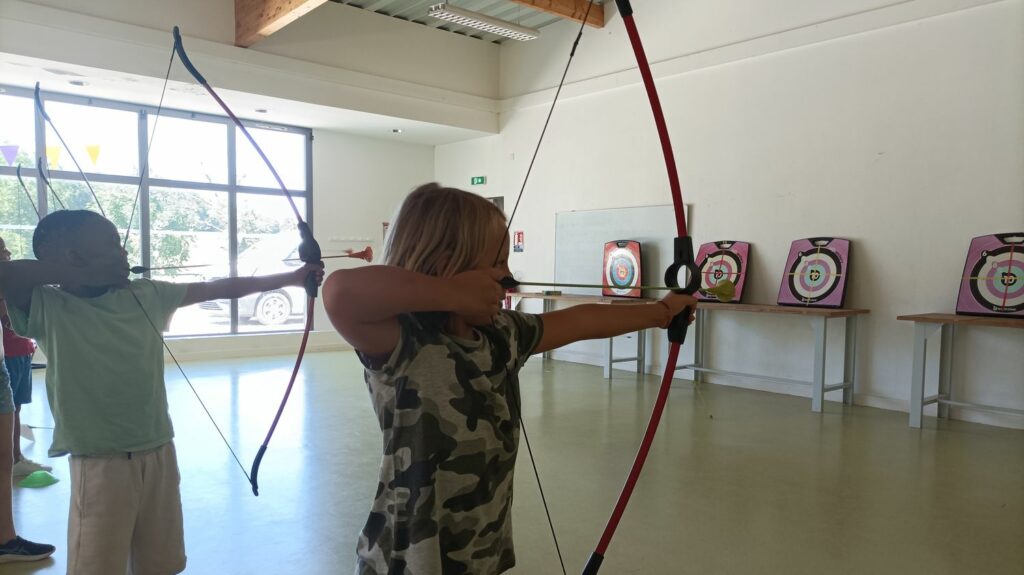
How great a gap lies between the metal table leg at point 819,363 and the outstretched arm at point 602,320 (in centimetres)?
322

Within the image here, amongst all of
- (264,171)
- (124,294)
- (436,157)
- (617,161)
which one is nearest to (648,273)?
(617,161)

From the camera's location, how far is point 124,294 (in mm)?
1418

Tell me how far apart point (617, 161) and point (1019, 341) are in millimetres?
3168

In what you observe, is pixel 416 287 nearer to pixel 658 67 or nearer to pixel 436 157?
pixel 658 67

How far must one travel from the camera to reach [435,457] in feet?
2.73

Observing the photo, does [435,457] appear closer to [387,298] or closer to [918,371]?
[387,298]

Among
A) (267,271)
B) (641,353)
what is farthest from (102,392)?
(267,271)

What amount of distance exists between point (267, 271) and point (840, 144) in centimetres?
520

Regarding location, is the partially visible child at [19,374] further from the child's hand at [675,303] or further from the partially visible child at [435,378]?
the child's hand at [675,303]

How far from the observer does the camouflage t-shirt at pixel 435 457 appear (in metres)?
0.82

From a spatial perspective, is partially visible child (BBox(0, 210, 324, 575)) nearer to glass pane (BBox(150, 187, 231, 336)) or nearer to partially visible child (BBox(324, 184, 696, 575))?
partially visible child (BBox(324, 184, 696, 575))

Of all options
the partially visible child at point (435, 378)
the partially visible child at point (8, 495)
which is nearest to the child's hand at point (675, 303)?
the partially visible child at point (435, 378)

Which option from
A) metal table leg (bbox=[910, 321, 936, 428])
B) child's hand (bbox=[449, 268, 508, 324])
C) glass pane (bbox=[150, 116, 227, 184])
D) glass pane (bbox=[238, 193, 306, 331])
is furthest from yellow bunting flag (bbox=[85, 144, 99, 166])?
metal table leg (bbox=[910, 321, 936, 428])

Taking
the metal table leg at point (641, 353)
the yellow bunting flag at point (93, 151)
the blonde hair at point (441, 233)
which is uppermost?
the yellow bunting flag at point (93, 151)
